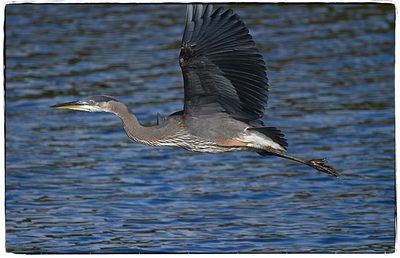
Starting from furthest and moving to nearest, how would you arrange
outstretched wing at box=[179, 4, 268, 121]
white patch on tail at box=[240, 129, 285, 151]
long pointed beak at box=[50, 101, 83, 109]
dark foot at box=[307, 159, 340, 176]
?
dark foot at box=[307, 159, 340, 176], white patch on tail at box=[240, 129, 285, 151], long pointed beak at box=[50, 101, 83, 109], outstretched wing at box=[179, 4, 268, 121]

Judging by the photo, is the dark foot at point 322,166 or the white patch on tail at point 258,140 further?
the dark foot at point 322,166

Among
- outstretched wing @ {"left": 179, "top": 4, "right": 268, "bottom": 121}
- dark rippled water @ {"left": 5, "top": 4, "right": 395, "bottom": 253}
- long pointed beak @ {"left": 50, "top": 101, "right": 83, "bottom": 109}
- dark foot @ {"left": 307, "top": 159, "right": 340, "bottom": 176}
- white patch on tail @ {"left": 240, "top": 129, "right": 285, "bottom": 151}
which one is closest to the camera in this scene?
outstretched wing @ {"left": 179, "top": 4, "right": 268, "bottom": 121}

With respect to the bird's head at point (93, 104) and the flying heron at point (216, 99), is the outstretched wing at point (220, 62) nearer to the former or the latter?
the flying heron at point (216, 99)

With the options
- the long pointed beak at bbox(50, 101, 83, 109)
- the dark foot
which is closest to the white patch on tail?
the dark foot

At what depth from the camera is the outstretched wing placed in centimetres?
592

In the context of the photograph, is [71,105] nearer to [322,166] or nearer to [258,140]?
[258,140]

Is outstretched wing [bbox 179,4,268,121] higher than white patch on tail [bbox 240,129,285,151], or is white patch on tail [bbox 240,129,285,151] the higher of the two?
outstretched wing [bbox 179,4,268,121]

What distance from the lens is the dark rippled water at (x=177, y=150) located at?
291 inches

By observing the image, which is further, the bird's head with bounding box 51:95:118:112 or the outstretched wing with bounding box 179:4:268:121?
the bird's head with bounding box 51:95:118:112

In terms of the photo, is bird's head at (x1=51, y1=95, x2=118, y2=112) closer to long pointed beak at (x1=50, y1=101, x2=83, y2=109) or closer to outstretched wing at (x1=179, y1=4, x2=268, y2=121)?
long pointed beak at (x1=50, y1=101, x2=83, y2=109)

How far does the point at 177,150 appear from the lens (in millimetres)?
9562

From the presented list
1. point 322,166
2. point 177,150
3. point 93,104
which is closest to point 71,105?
point 93,104

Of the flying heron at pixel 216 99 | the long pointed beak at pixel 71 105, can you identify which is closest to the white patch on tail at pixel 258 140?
the flying heron at pixel 216 99

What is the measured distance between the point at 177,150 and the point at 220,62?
360 cm
